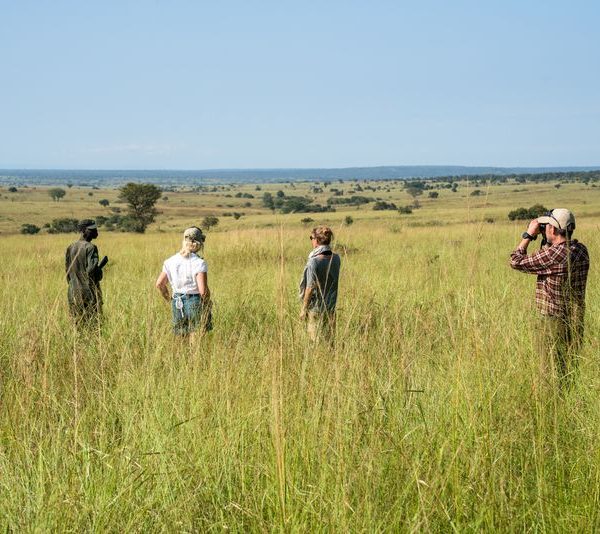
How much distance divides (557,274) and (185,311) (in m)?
3.14

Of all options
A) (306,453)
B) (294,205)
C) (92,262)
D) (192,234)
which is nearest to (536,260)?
(306,453)

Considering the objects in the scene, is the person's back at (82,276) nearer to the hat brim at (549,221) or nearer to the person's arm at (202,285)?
the person's arm at (202,285)

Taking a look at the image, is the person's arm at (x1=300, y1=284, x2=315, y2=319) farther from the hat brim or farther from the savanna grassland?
the hat brim

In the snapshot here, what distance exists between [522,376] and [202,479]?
6.58 ft

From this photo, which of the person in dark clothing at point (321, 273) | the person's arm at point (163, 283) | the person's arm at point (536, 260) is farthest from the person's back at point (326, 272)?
the person's arm at point (536, 260)

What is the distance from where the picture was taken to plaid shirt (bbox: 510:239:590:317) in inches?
201

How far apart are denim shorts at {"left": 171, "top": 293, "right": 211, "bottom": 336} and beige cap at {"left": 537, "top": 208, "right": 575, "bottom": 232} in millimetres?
2982

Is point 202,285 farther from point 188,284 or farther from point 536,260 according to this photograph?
point 536,260

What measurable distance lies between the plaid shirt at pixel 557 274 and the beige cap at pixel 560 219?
0.14 m

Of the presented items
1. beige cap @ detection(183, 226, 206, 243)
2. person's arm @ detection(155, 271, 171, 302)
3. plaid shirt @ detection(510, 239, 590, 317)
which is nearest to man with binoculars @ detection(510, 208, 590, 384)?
plaid shirt @ detection(510, 239, 590, 317)

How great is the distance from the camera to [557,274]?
203 inches

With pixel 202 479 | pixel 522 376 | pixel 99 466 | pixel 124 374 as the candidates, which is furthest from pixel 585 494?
pixel 124 374

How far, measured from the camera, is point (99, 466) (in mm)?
3061

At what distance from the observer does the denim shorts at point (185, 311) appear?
633cm
